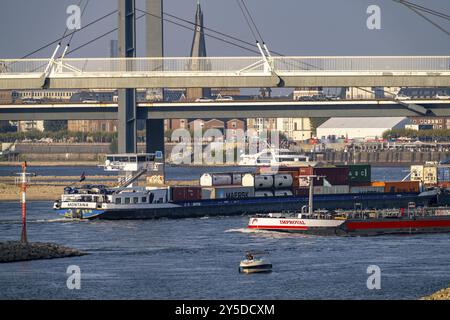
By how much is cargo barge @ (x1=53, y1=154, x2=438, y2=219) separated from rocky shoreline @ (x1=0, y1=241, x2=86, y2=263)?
18791 mm

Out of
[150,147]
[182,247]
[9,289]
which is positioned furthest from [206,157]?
[9,289]

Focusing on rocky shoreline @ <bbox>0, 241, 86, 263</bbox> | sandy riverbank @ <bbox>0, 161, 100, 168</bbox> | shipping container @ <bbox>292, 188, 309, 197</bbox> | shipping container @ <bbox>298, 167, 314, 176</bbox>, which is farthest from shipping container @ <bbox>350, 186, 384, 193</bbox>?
sandy riverbank @ <bbox>0, 161, 100, 168</bbox>

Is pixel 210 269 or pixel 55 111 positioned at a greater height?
pixel 55 111

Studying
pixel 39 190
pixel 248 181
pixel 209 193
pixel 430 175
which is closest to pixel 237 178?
pixel 248 181

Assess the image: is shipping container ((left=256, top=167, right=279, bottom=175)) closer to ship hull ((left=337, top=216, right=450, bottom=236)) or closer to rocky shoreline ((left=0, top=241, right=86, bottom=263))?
ship hull ((left=337, top=216, right=450, bottom=236))

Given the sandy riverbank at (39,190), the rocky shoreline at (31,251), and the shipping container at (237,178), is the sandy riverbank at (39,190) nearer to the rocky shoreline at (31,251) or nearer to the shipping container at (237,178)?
the shipping container at (237,178)

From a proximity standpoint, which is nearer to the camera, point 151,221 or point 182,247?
point 182,247

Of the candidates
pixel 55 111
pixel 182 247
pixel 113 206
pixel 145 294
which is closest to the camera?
pixel 145 294

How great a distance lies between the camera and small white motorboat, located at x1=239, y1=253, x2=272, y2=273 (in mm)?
50844

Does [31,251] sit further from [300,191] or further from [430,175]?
[430,175]

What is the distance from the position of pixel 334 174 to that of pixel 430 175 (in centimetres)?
1498

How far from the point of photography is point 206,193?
266 ft
